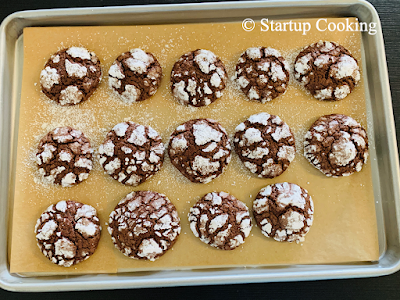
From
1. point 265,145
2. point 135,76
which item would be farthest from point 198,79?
point 265,145

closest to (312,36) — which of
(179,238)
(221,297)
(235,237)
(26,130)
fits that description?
(235,237)

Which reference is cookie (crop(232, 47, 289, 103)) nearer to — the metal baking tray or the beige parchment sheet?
the beige parchment sheet

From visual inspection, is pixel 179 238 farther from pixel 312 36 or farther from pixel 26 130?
pixel 312 36

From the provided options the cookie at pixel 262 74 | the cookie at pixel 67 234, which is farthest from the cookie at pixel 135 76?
the cookie at pixel 67 234

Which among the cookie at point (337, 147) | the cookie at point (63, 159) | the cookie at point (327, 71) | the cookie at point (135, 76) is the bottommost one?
the cookie at point (337, 147)

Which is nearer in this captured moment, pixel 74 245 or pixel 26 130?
pixel 74 245

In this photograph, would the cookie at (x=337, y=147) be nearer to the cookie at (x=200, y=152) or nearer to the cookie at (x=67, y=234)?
the cookie at (x=200, y=152)

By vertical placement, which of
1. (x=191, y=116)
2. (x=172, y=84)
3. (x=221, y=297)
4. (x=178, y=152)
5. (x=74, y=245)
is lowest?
(x=221, y=297)

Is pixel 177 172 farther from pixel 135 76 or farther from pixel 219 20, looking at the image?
pixel 219 20
